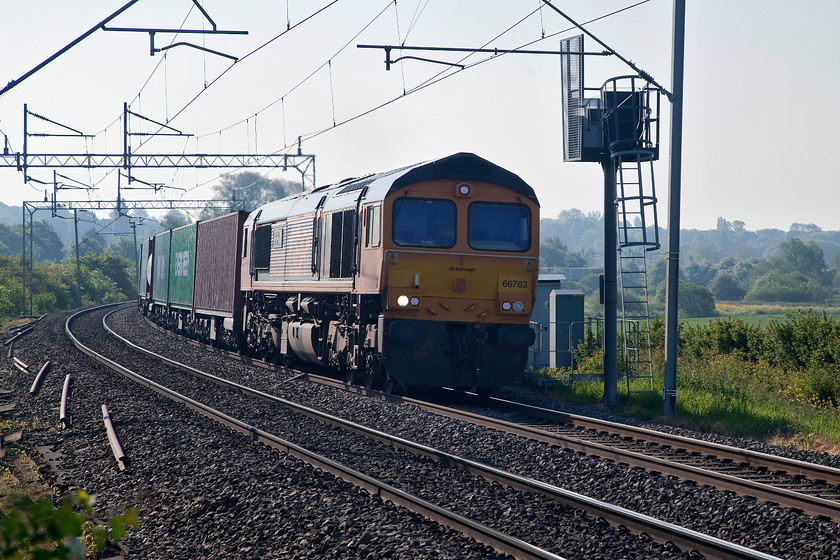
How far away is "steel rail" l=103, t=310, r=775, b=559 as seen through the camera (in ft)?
19.0

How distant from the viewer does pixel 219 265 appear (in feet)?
76.6

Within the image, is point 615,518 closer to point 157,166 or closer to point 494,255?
point 494,255

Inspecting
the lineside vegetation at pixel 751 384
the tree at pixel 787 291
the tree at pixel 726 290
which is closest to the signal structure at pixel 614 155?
the lineside vegetation at pixel 751 384

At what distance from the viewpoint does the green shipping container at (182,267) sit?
2734 cm

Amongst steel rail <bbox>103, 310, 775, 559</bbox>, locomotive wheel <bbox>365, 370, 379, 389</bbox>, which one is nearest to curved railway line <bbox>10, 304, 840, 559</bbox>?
steel rail <bbox>103, 310, 775, 559</bbox>

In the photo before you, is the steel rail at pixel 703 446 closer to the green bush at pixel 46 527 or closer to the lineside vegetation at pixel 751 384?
the lineside vegetation at pixel 751 384

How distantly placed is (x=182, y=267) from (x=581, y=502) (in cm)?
2376

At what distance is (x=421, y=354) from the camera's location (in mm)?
13250

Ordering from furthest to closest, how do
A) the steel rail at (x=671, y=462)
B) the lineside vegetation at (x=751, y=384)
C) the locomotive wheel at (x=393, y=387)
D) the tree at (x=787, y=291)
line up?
the tree at (x=787, y=291) < the locomotive wheel at (x=393, y=387) < the lineside vegetation at (x=751, y=384) < the steel rail at (x=671, y=462)

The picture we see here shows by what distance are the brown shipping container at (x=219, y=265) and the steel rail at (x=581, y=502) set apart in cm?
1022

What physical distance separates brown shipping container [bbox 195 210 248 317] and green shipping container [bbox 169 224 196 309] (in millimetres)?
944

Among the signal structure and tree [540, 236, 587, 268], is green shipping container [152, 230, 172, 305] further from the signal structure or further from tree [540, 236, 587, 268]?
tree [540, 236, 587, 268]

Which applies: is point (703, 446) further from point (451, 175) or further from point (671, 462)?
point (451, 175)

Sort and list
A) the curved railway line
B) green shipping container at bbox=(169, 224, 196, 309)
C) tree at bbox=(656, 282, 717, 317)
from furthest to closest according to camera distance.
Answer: tree at bbox=(656, 282, 717, 317), green shipping container at bbox=(169, 224, 196, 309), the curved railway line
